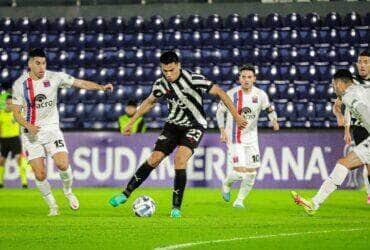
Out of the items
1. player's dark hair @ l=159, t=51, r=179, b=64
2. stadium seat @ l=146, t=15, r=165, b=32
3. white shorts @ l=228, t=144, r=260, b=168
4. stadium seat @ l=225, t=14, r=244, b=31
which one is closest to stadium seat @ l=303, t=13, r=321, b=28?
stadium seat @ l=225, t=14, r=244, b=31

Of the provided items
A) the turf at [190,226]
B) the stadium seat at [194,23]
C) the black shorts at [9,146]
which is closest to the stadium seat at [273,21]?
the stadium seat at [194,23]

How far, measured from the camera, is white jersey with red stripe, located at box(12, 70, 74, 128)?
1197cm

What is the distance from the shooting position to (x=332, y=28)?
25016mm

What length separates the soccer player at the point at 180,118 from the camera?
11.5 meters

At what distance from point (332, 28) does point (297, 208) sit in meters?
12.2

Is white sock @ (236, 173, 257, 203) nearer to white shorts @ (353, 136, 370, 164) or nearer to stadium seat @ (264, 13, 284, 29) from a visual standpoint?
white shorts @ (353, 136, 370, 164)

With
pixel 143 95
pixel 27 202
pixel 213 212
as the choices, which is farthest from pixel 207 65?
pixel 213 212

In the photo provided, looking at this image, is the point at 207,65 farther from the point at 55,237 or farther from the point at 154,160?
the point at 55,237

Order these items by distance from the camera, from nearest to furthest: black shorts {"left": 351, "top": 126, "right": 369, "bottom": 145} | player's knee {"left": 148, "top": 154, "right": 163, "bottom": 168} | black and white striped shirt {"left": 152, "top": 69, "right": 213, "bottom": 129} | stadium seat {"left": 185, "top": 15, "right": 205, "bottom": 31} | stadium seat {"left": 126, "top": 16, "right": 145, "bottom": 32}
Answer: black and white striped shirt {"left": 152, "top": 69, "right": 213, "bottom": 129} → player's knee {"left": 148, "top": 154, "right": 163, "bottom": 168} → black shorts {"left": 351, "top": 126, "right": 369, "bottom": 145} → stadium seat {"left": 185, "top": 15, "right": 205, "bottom": 31} → stadium seat {"left": 126, "top": 16, "right": 145, "bottom": 32}

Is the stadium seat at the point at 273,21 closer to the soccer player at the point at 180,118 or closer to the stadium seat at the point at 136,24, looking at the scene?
the stadium seat at the point at 136,24

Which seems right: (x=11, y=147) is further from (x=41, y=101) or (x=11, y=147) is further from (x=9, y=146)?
(x=41, y=101)

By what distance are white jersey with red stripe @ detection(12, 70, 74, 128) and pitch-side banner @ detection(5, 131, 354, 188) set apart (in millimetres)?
7909

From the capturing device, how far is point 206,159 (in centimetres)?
1988

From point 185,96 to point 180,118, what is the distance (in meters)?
0.30
